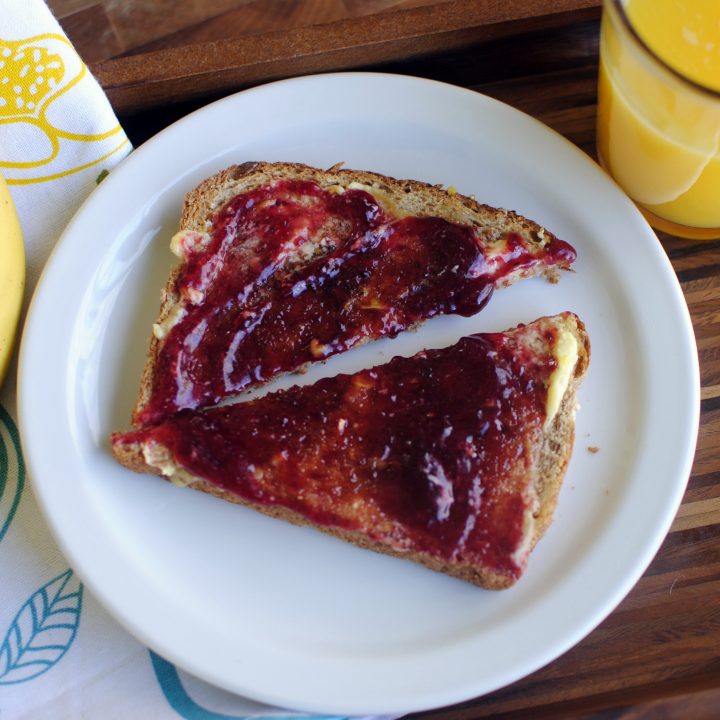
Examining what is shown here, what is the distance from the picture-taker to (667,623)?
87.7 inches

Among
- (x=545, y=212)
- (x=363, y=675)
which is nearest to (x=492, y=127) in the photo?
(x=545, y=212)

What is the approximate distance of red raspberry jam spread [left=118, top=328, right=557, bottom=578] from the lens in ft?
6.67

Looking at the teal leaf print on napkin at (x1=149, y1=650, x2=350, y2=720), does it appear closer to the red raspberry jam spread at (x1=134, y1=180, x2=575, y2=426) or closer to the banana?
the red raspberry jam spread at (x1=134, y1=180, x2=575, y2=426)

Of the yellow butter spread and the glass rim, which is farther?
the yellow butter spread

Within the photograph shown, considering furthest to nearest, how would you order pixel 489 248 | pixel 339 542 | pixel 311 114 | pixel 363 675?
pixel 311 114 → pixel 489 248 → pixel 339 542 → pixel 363 675

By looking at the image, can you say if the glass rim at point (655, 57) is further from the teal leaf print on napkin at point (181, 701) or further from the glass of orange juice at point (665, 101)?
the teal leaf print on napkin at point (181, 701)

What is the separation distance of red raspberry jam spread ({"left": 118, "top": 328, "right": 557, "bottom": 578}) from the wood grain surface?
15.7 inches

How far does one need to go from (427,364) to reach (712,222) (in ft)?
2.86

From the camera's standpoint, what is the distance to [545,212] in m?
2.38

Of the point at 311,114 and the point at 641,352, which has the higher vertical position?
the point at 311,114

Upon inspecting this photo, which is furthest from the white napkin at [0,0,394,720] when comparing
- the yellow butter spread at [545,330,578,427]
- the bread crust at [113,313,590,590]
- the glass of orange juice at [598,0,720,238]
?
the glass of orange juice at [598,0,720,238]

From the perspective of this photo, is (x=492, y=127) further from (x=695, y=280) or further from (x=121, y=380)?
(x=121, y=380)

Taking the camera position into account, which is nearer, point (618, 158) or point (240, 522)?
point (240, 522)

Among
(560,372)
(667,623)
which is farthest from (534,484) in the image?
(667,623)
